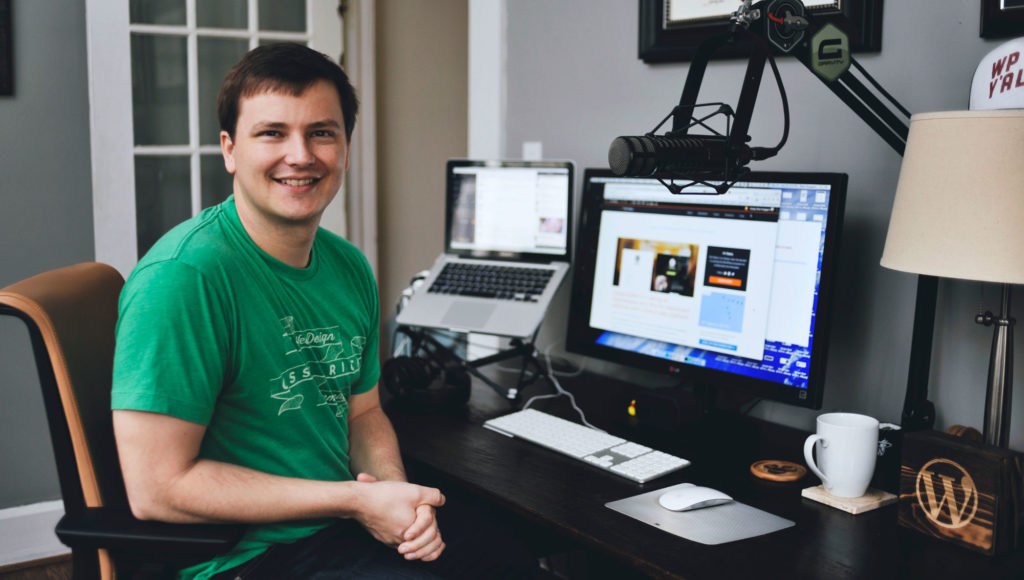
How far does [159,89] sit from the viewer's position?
111 inches

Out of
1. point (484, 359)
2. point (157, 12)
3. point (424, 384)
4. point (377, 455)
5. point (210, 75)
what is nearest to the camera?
point (377, 455)

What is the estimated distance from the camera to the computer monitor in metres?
1.42

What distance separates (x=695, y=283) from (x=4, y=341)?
83.5 inches

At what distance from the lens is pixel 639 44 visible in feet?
6.41

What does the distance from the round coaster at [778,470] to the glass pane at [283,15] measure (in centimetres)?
241

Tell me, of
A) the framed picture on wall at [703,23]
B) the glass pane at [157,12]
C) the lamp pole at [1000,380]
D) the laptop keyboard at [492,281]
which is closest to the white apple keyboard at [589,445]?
the laptop keyboard at [492,281]

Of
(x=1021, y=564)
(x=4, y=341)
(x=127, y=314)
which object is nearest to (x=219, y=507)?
(x=127, y=314)

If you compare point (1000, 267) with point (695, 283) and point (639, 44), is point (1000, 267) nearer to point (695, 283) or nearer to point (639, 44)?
point (695, 283)

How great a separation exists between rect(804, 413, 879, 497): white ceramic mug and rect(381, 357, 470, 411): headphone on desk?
74 cm

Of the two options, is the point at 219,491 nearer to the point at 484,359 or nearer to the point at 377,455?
the point at 377,455

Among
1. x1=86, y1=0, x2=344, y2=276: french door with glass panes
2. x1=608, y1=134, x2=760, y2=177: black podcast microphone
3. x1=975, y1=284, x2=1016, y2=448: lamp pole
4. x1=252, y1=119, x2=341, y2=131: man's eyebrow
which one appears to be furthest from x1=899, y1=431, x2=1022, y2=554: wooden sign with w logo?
x1=86, y1=0, x2=344, y2=276: french door with glass panes

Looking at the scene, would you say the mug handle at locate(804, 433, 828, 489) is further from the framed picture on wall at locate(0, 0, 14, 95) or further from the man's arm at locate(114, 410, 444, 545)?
the framed picture on wall at locate(0, 0, 14, 95)

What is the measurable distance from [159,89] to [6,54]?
17.8 inches

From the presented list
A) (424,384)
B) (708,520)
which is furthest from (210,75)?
(708,520)
